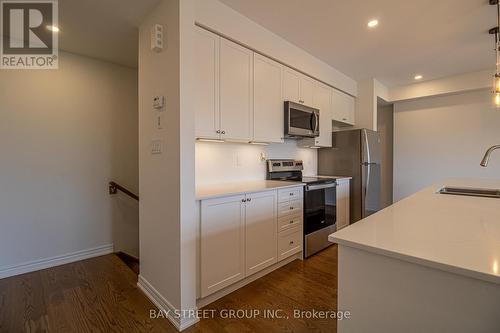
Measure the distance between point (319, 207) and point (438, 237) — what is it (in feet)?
6.96

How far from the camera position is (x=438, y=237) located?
2.96 feet

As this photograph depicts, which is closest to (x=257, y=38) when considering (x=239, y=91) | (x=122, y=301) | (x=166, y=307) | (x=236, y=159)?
(x=239, y=91)

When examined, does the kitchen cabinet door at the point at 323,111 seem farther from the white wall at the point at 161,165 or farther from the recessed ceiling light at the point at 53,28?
the recessed ceiling light at the point at 53,28

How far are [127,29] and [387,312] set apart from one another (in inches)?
111

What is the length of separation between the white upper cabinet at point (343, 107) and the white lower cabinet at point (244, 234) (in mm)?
1842

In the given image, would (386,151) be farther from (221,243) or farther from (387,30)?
(221,243)

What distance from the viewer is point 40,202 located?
254 cm

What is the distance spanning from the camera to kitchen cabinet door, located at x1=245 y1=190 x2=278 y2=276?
213 centimetres

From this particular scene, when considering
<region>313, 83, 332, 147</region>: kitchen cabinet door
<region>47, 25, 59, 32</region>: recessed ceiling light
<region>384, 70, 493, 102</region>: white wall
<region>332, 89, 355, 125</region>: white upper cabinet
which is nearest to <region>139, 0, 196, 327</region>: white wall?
<region>47, 25, 59, 32</region>: recessed ceiling light

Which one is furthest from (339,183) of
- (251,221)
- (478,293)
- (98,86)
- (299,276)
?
(98,86)

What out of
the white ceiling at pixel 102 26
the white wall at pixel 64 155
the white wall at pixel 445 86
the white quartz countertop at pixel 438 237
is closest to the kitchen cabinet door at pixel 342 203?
the white quartz countertop at pixel 438 237

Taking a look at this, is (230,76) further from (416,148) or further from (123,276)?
(416,148)

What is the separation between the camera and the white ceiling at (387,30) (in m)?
2.15

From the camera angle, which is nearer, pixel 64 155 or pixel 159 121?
pixel 159 121
